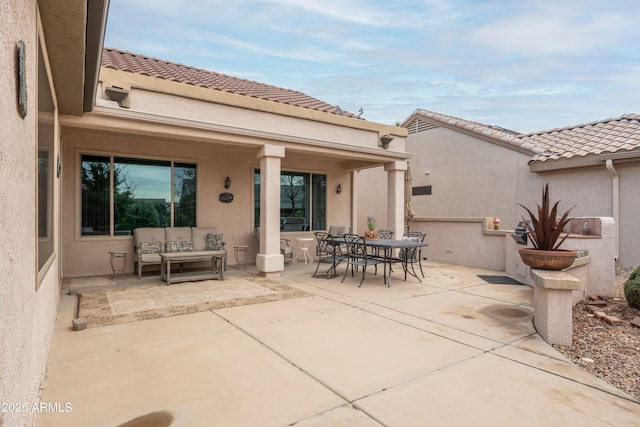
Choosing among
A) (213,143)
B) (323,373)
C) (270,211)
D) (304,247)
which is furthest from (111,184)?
(323,373)

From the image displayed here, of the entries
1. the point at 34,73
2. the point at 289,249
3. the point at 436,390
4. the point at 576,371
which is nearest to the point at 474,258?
the point at 289,249

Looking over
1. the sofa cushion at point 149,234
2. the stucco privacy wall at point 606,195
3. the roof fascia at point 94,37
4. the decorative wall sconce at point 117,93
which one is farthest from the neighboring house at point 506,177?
the roof fascia at point 94,37

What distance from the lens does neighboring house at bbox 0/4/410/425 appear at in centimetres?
249

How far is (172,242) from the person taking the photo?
7.87 m

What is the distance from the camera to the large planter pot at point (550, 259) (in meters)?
4.12

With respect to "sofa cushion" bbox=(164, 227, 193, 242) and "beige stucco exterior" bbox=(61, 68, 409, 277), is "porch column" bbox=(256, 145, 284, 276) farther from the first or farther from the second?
"sofa cushion" bbox=(164, 227, 193, 242)

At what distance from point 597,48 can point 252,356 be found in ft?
46.6

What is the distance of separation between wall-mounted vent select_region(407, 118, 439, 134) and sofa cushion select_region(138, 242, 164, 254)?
9861 millimetres

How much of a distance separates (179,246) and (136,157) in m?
2.27

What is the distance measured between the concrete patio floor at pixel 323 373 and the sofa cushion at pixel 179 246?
2779 millimetres

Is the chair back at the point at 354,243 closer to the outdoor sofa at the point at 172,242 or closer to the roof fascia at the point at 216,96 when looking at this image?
the outdoor sofa at the point at 172,242

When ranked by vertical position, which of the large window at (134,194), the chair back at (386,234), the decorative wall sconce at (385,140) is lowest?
the chair back at (386,234)

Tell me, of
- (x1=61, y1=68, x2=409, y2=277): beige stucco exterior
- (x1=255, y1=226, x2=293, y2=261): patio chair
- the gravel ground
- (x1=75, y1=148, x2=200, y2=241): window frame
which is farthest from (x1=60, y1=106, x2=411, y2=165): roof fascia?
the gravel ground

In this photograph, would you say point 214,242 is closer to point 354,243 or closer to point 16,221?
point 354,243
